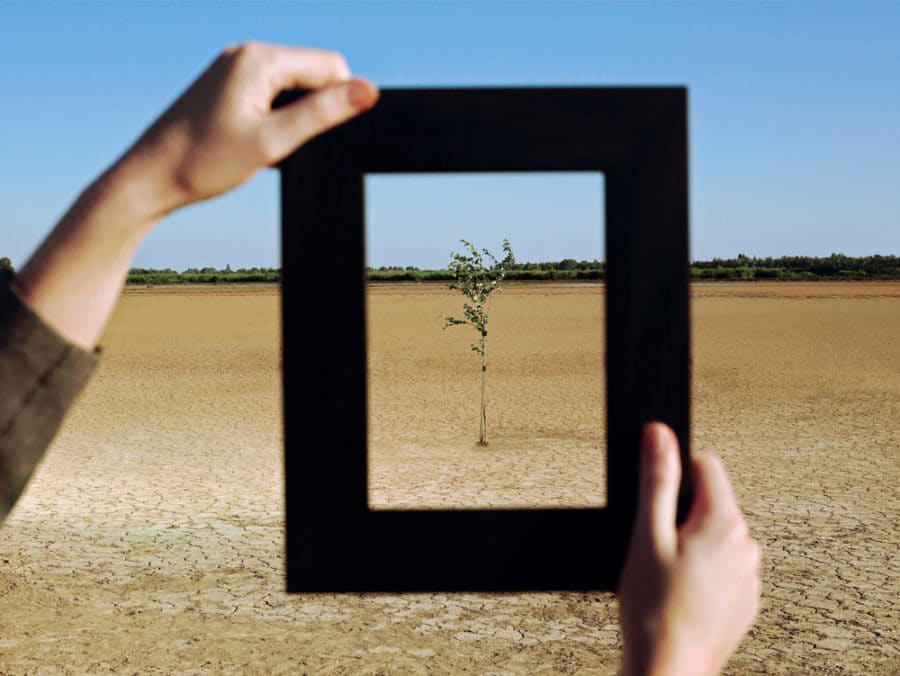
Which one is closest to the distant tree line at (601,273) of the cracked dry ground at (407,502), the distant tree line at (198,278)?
the distant tree line at (198,278)

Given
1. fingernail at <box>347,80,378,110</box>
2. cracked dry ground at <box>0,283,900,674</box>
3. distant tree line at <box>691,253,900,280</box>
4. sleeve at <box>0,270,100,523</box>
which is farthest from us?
distant tree line at <box>691,253,900,280</box>

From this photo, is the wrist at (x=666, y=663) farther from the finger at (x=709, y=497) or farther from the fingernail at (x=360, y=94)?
the fingernail at (x=360, y=94)

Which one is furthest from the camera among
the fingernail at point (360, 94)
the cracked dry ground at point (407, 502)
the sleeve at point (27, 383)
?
the cracked dry ground at point (407, 502)

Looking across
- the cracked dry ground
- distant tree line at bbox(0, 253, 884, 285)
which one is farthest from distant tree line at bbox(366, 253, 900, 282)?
the cracked dry ground

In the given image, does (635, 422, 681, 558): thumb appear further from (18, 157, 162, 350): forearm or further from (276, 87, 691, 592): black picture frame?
(18, 157, 162, 350): forearm

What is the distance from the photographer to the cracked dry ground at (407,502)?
5715 mm

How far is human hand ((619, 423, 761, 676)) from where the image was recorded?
706 millimetres

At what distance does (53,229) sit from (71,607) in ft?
21.6

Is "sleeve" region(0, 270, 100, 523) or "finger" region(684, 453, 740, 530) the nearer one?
"sleeve" region(0, 270, 100, 523)

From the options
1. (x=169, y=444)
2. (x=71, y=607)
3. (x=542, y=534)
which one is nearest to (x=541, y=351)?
(x=169, y=444)

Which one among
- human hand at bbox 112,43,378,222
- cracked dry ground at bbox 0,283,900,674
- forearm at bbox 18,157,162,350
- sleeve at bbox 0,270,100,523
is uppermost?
human hand at bbox 112,43,378,222

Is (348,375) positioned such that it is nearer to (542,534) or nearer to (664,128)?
(542,534)

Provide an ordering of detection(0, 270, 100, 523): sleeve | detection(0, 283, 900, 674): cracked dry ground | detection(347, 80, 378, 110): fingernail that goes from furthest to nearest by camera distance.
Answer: detection(0, 283, 900, 674): cracked dry ground, detection(347, 80, 378, 110): fingernail, detection(0, 270, 100, 523): sleeve

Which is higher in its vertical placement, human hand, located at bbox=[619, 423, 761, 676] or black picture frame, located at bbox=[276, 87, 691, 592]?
black picture frame, located at bbox=[276, 87, 691, 592]
